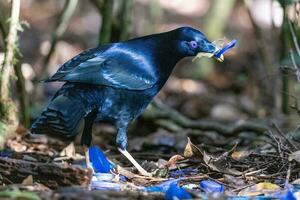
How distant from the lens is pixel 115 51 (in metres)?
5.11

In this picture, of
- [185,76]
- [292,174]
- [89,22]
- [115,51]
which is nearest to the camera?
[292,174]

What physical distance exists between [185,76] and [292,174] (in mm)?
6478

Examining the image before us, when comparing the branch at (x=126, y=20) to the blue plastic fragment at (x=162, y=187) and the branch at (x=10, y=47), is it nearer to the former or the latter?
the branch at (x=10, y=47)

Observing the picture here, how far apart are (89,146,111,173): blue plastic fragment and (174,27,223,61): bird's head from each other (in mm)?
915

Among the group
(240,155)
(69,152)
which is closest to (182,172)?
(240,155)

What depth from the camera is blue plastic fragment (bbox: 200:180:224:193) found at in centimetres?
436

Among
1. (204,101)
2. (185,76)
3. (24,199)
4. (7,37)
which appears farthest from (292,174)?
(185,76)

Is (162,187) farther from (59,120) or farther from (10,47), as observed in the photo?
(10,47)

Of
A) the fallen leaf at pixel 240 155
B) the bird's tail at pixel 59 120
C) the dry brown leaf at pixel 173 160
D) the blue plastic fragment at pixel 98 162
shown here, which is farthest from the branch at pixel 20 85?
the fallen leaf at pixel 240 155

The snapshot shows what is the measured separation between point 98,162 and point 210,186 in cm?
88

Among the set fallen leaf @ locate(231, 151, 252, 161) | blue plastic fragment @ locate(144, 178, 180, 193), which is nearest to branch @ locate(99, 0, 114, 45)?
fallen leaf @ locate(231, 151, 252, 161)

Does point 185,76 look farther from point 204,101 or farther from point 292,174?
point 292,174

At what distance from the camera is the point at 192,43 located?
5215 mm

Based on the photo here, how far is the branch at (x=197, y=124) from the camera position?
704cm
